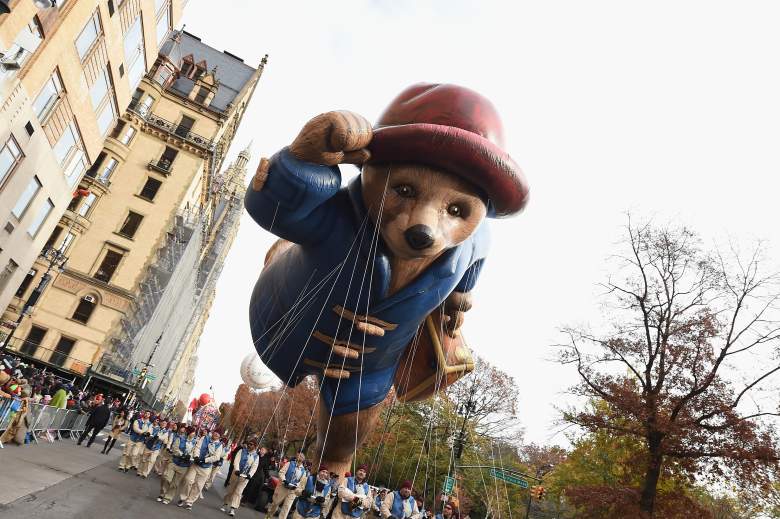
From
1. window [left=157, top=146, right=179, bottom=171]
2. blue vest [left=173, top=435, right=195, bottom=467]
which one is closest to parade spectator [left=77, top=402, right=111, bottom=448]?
blue vest [left=173, top=435, right=195, bottom=467]

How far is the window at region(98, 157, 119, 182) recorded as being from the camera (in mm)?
30125

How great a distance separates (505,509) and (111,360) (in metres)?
22.1

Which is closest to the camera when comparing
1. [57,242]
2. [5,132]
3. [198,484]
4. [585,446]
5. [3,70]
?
[198,484]

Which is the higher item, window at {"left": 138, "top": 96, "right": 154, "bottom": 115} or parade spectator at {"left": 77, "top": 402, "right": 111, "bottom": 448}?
window at {"left": 138, "top": 96, "right": 154, "bottom": 115}

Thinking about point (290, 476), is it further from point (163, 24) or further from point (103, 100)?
point (163, 24)

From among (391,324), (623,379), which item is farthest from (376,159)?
(623,379)

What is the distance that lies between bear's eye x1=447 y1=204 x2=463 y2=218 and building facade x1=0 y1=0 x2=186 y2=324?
11.9m

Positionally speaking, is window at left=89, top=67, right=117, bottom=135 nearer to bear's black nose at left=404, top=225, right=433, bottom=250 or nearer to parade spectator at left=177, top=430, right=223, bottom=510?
parade spectator at left=177, top=430, right=223, bottom=510

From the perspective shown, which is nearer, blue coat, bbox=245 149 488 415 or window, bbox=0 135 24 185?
blue coat, bbox=245 149 488 415

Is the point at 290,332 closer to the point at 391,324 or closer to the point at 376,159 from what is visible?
the point at 391,324

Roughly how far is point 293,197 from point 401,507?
6.21m

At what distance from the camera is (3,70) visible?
12.4 meters

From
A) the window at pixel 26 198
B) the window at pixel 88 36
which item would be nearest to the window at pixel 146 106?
the window at pixel 26 198

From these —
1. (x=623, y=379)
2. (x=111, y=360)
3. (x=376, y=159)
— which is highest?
(x=623, y=379)
